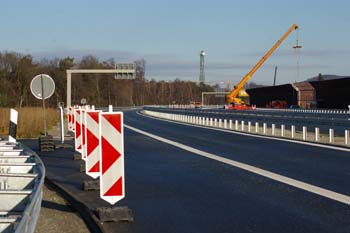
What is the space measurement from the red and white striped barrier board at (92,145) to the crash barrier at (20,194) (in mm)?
2131

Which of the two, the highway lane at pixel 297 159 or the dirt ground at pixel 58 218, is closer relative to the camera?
the dirt ground at pixel 58 218

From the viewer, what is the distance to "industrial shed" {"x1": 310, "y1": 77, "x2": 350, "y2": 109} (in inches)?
2756

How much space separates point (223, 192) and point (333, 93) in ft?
216

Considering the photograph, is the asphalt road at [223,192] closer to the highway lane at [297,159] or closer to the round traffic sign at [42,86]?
the highway lane at [297,159]

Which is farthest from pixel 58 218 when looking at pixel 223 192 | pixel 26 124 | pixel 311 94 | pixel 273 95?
pixel 273 95

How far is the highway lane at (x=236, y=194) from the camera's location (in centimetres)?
848

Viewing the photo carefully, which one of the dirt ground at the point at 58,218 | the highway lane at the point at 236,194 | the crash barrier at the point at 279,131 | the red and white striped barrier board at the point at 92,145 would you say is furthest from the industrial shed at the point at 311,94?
the dirt ground at the point at 58,218

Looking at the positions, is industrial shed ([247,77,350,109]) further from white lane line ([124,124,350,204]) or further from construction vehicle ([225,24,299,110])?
white lane line ([124,124,350,204])

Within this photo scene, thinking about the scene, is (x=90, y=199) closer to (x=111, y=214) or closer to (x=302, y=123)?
(x=111, y=214)

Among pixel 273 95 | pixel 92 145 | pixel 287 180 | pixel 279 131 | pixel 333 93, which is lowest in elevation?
pixel 279 131

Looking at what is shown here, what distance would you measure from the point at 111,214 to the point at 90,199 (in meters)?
2.06

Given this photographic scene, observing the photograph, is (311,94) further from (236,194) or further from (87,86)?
(236,194)

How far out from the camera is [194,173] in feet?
47.9

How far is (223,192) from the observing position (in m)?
11.4
